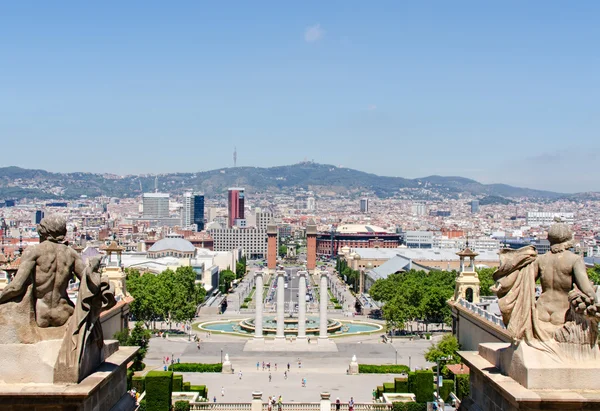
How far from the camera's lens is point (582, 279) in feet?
32.0

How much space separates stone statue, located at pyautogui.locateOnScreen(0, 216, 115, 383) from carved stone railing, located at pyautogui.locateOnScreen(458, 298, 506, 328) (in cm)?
2537

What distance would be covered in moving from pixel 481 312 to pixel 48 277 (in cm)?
3390

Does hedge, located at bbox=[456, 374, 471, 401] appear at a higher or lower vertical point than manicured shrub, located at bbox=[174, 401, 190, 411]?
higher

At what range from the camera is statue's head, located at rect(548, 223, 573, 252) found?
10.2 m

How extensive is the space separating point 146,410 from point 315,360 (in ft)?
81.9

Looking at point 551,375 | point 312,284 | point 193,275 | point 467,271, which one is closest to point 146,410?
point 467,271

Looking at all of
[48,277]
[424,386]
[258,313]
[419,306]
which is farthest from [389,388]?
[48,277]

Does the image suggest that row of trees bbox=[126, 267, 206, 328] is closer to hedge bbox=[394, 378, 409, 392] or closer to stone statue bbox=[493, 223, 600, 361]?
hedge bbox=[394, 378, 409, 392]

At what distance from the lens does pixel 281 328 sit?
68.0 metres

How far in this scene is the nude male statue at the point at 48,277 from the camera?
10.2 metres

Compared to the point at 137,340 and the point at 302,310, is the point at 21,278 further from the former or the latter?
the point at 302,310

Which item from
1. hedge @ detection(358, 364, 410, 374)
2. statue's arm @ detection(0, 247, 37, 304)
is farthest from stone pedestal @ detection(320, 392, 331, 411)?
statue's arm @ detection(0, 247, 37, 304)

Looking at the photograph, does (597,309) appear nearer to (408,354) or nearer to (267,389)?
(267,389)

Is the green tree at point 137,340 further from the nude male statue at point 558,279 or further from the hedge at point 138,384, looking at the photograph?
the nude male statue at point 558,279
